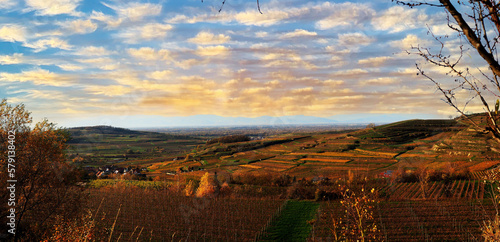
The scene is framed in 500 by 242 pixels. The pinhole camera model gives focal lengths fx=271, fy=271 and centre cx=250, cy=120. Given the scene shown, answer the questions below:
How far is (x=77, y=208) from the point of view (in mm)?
18469

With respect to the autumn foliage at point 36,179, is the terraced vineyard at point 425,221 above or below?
below

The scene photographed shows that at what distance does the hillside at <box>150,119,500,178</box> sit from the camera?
8562 centimetres

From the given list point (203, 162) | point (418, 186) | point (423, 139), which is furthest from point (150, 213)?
point (423, 139)

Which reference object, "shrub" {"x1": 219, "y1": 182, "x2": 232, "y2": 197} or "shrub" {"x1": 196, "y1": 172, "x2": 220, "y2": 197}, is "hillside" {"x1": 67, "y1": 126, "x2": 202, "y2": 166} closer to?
"shrub" {"x1": 196, "y1": 172, "x2": 220, "y2": 197}

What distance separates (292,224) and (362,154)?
3031 inches

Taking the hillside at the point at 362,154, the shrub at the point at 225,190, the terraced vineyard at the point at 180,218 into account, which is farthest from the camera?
the hillside at the point at 362,154

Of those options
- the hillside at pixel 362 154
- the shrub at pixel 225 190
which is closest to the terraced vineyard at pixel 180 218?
the shrub at pixel 225 190

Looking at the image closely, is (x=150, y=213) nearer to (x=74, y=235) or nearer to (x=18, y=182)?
(x=18, y=182)

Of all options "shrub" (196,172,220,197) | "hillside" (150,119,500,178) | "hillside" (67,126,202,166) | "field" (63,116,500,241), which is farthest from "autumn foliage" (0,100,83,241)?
"hillside" (67,126,202,166)

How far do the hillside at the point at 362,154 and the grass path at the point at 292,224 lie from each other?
104 feet

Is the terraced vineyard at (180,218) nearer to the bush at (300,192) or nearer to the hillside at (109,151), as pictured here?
the bush at (300,192)

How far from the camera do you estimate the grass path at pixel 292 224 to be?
32.3 meters

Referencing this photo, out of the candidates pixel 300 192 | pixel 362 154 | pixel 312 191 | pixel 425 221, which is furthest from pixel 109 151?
pixel 425 221

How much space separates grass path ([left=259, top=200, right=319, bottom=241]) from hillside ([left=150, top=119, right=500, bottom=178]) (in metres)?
31.6
